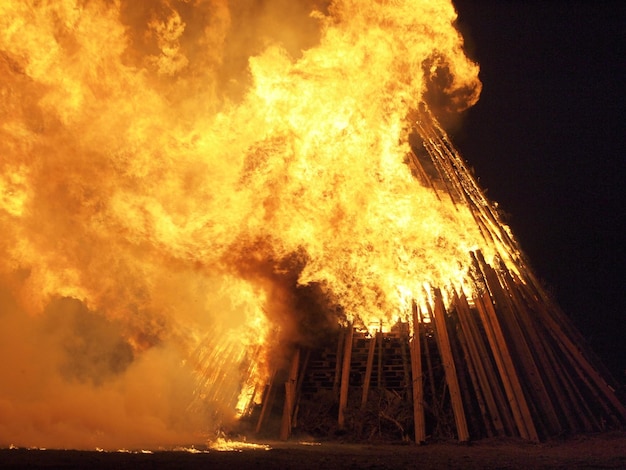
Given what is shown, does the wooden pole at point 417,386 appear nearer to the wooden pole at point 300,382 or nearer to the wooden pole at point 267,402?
the wooden pole at point 300,382

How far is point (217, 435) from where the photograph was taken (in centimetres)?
820

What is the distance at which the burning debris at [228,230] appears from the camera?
888cm

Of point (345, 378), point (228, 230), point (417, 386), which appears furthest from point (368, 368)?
point (228, 230)

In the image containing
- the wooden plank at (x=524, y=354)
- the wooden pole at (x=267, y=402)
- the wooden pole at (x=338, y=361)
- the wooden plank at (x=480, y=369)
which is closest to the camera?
the wooden plank at (x=480, y=369)

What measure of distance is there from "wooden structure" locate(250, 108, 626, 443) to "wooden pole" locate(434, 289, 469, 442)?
0.05 ft

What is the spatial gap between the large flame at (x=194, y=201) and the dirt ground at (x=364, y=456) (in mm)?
2567

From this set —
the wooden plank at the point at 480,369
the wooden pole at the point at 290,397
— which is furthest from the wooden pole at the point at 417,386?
the wooden pole at the point at 290,397

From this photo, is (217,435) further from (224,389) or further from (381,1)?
(381,1)

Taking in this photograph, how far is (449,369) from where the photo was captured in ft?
28.4

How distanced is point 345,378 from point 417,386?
3.83 feet

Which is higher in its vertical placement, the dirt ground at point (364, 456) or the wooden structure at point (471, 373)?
the wooden structure at point (471, 373)

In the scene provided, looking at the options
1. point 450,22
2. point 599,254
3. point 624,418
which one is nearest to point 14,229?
point 450,22

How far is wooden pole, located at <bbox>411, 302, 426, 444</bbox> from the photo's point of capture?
26.1 feet

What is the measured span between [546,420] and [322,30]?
7887 mm
